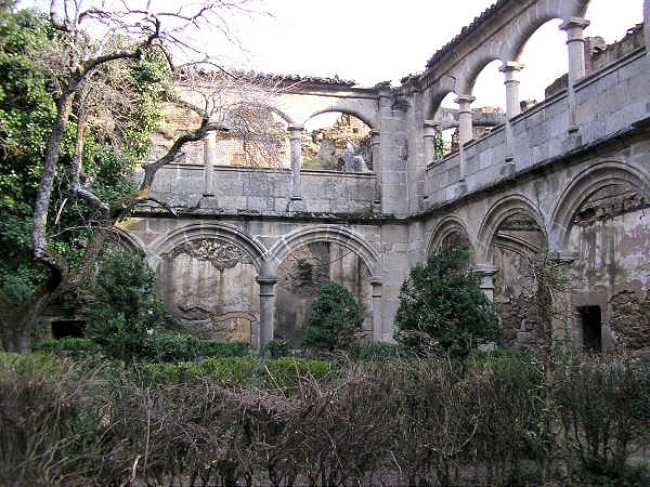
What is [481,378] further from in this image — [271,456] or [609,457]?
[271,456]

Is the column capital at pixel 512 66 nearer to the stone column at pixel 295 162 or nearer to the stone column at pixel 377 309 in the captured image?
the stone column at pixel 295 162

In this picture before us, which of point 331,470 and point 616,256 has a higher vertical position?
point 616,256

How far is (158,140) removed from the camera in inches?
744

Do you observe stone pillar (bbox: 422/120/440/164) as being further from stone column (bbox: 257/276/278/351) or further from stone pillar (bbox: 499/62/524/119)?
stone column (bbox: 257/276/278/351)

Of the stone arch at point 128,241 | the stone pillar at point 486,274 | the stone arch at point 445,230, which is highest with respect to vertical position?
the stone arch at point 445,230

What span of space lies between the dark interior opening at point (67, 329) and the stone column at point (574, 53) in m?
11.4

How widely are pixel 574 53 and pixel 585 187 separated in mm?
1885

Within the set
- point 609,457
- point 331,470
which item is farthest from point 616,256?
point 331,470

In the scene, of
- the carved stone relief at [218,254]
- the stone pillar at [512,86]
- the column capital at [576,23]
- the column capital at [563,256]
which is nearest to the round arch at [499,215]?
the column capital at [563,256]

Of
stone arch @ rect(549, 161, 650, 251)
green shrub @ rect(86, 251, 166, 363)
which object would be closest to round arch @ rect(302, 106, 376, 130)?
stone arch @ rect(549, 161, 650, 251)

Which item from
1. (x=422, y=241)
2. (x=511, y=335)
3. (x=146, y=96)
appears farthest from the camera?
(x=511, y=335)

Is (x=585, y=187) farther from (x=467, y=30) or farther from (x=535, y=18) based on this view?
(x=467, y=30)

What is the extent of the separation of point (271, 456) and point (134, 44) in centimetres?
682

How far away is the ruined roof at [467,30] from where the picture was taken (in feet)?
39.2
